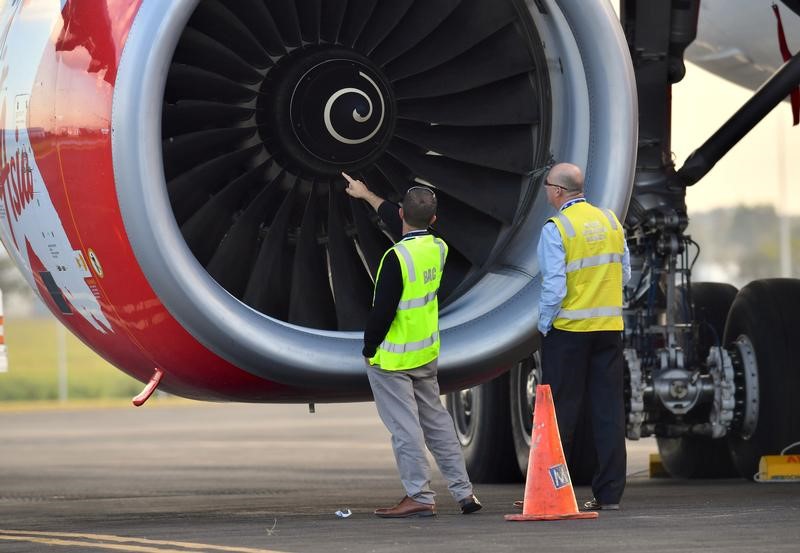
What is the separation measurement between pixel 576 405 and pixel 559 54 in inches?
66.0

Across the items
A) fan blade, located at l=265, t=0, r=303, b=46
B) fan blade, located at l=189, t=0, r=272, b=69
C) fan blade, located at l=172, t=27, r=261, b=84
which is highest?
fan blade, located at l=265, t=0, r=303, b=46

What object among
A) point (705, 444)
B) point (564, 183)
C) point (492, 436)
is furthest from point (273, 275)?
point (705, 444)

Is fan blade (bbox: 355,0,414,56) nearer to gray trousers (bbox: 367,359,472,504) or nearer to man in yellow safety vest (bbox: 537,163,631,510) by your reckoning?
man in yellow safety vest (bbox: 537,163,631,510)

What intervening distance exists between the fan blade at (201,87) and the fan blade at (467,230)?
1173 mm

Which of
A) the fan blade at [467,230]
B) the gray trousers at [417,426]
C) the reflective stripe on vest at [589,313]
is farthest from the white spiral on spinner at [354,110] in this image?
the reflective stripe on vest at [589,313]

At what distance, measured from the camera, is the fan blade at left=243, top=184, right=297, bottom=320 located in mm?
8266

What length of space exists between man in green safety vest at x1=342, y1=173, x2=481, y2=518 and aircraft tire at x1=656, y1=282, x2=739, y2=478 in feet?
11.5

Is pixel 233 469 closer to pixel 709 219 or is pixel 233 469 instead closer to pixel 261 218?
pixel 261 218

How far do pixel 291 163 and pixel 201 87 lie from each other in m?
0.58

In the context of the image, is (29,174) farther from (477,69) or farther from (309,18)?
(477,69)

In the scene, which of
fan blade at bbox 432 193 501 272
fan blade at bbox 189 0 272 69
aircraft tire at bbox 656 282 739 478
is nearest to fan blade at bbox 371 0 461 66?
fan blade at bbox 189 0 272 69

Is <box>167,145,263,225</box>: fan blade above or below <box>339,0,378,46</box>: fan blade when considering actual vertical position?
below

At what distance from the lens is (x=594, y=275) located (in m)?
8.46

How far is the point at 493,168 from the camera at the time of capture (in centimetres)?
A: 862
